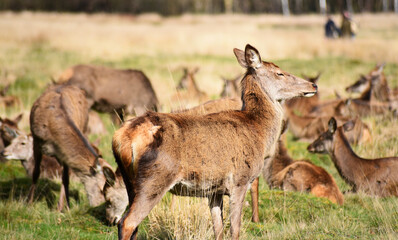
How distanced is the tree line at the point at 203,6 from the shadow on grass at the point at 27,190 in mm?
59495

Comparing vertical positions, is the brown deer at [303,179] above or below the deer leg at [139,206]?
below

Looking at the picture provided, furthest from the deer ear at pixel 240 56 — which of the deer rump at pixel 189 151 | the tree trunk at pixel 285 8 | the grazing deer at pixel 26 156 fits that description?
the tree trunk at pixel 285 8

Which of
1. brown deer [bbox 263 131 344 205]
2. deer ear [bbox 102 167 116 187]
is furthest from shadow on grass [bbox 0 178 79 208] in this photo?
brown deer [bbox 263 131 344 205]

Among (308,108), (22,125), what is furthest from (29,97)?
(308,108)

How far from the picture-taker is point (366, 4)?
73500mm

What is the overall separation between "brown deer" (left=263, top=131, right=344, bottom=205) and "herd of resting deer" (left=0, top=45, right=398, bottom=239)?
2 cm

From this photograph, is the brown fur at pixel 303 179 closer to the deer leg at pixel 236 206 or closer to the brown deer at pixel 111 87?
the deer leg at pixel 236 206

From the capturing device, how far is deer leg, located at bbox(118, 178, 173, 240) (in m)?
4.98

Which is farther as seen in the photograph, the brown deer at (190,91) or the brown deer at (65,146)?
the brown deer at (190,91)

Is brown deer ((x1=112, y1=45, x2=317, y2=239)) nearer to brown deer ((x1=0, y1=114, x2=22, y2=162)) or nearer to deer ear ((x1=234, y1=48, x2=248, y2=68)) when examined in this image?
deer ear ((x1=234, y1=48, x2=248, y2=68))

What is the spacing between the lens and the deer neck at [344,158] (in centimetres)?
972

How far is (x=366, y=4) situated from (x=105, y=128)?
2598 inches

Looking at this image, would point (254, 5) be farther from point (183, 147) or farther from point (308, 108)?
point (183, 147)

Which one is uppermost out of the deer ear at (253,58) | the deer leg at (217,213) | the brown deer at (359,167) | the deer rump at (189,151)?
the deer ear at (253,58)
